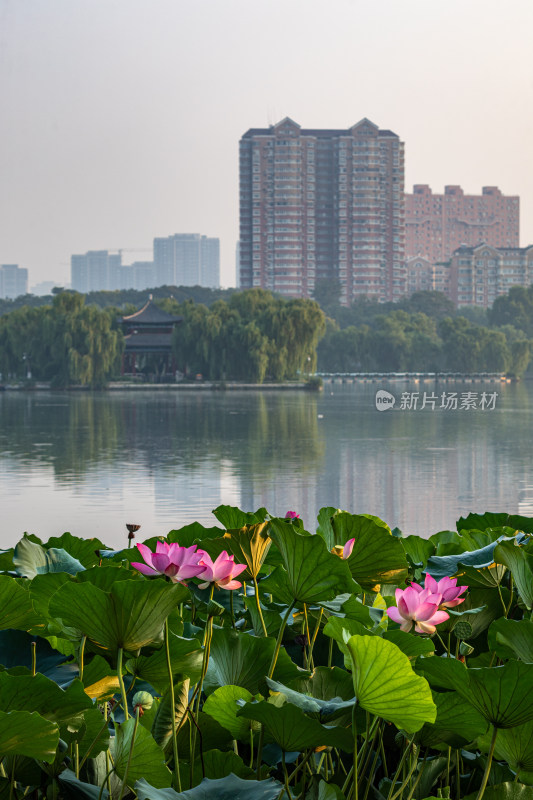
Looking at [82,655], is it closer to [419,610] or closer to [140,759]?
[140,759]

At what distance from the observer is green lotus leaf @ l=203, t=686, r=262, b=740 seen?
708mm

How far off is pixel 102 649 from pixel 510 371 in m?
41.4

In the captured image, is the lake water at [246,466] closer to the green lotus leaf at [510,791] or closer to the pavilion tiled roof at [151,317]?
the green lotus leaf at [510,791]

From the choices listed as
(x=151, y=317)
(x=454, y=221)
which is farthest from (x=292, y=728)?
(x=454, y=221)

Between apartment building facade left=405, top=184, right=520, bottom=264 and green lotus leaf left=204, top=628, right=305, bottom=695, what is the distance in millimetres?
82049

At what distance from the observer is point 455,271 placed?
213 feet

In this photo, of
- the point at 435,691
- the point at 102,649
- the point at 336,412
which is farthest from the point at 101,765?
the point at 336,412

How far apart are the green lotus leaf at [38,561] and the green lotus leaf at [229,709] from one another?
34 centimetres

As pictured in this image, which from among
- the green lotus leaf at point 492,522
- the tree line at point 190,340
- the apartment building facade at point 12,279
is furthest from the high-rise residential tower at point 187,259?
the green lotus leaf at point 492,522

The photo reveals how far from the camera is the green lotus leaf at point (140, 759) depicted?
664mm

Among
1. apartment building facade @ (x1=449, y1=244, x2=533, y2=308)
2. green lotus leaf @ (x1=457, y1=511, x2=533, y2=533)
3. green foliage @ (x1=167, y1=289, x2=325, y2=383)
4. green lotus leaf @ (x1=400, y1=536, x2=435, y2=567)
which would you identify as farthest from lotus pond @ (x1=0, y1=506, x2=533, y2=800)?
apartment building facade @ (x1=449, y1=244, x2=533, y2=308)

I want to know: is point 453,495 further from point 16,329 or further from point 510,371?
point 510,371

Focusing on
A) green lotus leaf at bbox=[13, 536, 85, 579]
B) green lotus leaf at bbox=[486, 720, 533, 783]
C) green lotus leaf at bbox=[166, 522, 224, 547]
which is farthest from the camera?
green lotus leaf at bbox=[166, 522, 224, 547]

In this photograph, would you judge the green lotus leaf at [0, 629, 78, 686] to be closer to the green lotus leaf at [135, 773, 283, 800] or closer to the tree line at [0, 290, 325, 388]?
the green lotus leaf at [135, 773, 283, 800]
